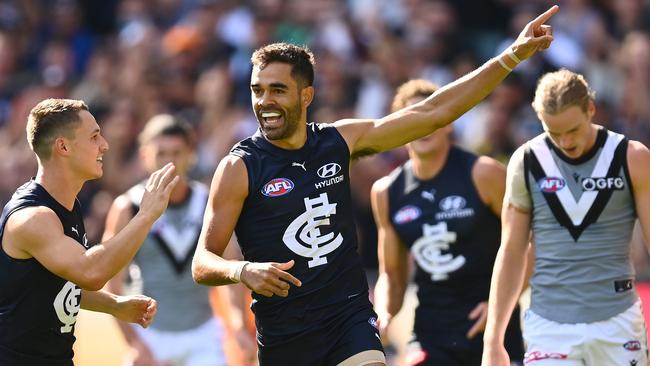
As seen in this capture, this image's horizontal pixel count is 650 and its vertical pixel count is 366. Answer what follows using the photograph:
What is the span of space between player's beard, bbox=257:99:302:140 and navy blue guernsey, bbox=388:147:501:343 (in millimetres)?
1780

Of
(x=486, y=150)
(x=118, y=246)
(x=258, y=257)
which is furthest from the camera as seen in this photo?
(x=486, y=150)

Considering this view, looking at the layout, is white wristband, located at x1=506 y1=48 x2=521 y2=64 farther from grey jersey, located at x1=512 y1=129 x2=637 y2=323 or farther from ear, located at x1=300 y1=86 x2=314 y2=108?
ear, located at x1=300 y1=86 x2=314 y2=108

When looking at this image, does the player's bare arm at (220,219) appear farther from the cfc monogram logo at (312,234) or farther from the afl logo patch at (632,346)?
the afl logo patch at (632,346)

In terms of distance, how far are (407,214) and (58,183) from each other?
275cm

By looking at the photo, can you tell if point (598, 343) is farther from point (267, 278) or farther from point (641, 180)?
point (267, 278)

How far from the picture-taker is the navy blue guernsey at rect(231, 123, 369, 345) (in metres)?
6.84

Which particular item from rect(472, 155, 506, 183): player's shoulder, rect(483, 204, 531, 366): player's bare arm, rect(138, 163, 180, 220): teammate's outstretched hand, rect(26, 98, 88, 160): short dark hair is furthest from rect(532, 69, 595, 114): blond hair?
rect(26, 98, 88, 160): short dark hair

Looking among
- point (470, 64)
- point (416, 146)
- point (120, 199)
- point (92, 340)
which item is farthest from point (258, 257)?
point (470, 64)

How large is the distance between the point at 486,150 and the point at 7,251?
23.5 feet

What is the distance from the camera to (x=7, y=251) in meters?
6.52

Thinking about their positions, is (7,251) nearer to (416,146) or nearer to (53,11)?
(416,146)

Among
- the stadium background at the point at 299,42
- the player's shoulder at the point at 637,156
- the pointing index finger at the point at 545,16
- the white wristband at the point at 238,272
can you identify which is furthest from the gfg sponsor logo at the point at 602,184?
the stadium background at the point at 299,42

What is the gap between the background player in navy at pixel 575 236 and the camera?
712cm

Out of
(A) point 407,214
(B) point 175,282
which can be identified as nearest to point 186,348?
(B) point 175,282
